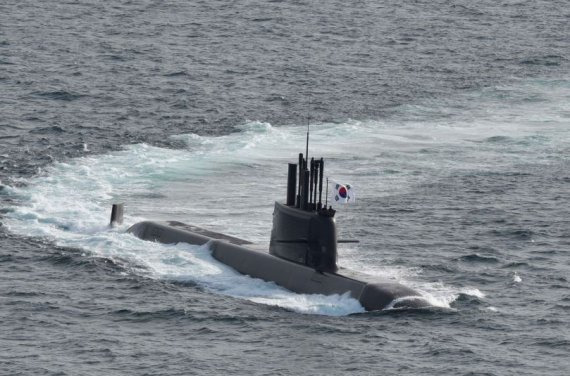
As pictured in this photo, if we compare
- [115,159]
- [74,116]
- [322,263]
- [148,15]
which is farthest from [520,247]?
[148,15]

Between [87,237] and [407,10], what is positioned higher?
[407,10]

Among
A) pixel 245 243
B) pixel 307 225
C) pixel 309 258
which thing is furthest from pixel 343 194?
pixel 245 243

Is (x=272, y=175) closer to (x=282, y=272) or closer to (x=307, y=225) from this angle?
(x=282, y=272)

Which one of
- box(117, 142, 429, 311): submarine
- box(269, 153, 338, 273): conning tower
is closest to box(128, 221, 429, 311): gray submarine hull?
box(117, 142, 429, 311): submarine

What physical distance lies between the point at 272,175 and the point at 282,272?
65.1 ft

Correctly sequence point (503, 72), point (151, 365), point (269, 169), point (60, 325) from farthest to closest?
point (503, 72), point (269, 169), point (60, 325), point (151, 365)

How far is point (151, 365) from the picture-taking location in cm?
4716

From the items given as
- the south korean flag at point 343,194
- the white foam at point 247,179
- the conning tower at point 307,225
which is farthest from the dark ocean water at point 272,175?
the south korean flag at point 343,194

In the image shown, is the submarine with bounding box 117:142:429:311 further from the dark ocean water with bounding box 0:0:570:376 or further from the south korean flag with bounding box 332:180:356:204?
the dark ocean water with bounding box 0:0:570:376

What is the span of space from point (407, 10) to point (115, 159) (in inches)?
2439

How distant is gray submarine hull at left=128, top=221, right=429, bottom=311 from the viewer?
52.4 m

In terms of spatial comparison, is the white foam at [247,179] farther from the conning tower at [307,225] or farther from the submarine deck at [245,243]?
the conning tower at [307,225]

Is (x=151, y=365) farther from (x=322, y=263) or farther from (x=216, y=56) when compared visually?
(x=216, y=56)

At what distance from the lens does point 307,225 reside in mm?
54875
